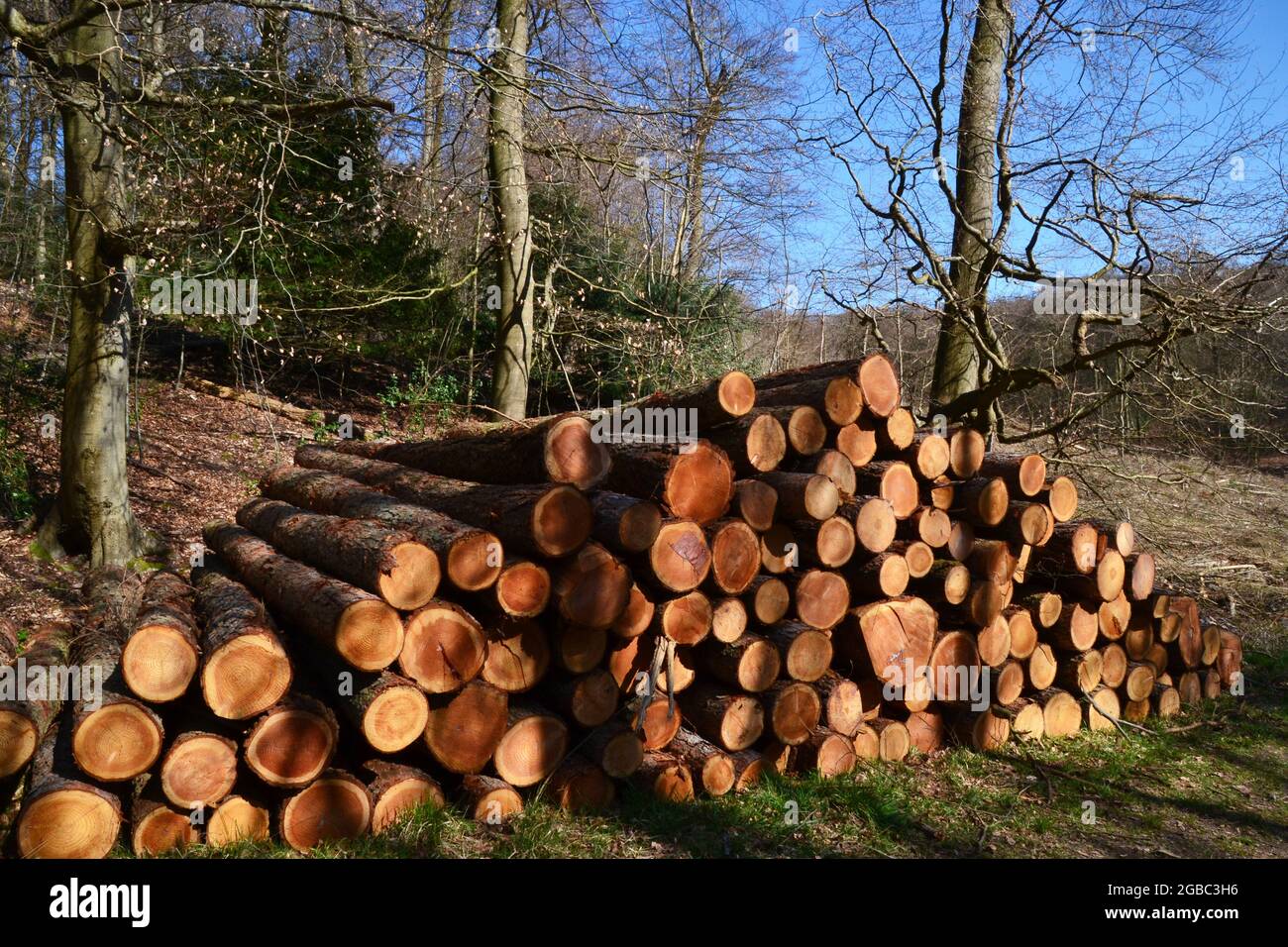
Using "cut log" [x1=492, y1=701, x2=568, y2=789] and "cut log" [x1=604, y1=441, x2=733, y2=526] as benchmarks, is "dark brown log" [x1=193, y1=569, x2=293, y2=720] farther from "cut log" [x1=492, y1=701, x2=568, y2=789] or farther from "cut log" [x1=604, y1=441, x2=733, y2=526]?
"cut log" [x1=604, y1=441, x2=733, y2=526]

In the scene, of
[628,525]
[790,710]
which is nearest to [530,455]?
[628,525]

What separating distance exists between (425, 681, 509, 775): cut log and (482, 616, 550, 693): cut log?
9 centimetres

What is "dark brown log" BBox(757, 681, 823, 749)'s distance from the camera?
4.55 meters

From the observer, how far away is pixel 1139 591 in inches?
229

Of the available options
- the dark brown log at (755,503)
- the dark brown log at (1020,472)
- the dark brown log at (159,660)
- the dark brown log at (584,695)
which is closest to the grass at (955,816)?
the dark brown log at (584,695)

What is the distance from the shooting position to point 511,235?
11133mm

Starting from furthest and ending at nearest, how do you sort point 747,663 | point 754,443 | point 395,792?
point 754,443 < point 747,663 < point 395,792

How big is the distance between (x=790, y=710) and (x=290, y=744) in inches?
94.0

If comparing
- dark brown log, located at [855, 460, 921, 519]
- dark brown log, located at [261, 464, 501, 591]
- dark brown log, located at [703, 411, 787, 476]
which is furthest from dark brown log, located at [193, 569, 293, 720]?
dark brown log, located at [855, 460, 921, 519]

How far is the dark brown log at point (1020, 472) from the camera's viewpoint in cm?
548

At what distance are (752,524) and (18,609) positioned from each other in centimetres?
500

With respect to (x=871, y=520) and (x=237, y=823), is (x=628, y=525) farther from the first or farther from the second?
(x=237, y=823)

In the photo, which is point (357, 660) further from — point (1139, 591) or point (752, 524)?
point (1139, 591)
